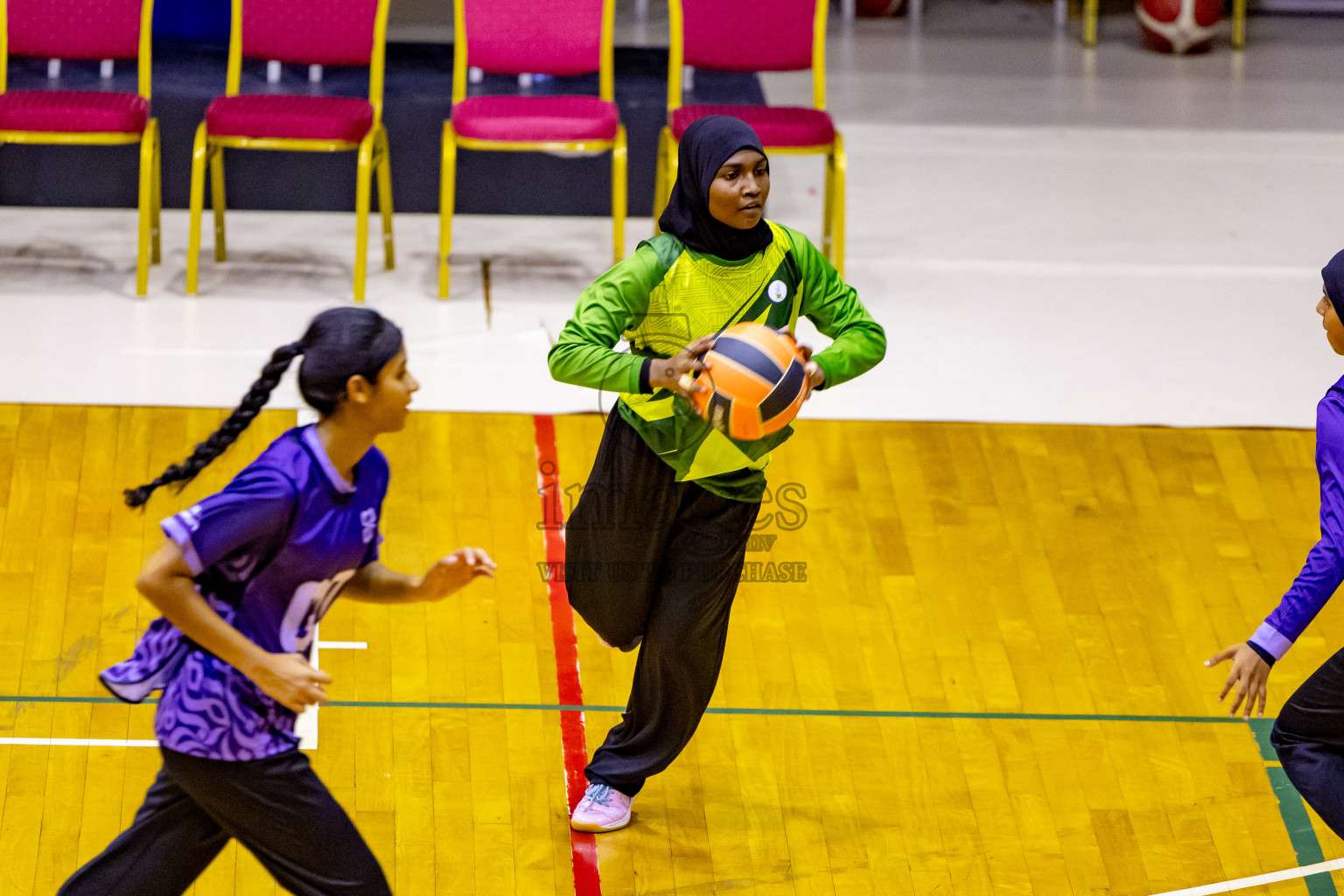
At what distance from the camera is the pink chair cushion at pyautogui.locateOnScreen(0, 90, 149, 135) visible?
6199 millimetres

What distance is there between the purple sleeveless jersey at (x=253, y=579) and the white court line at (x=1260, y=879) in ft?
6.42

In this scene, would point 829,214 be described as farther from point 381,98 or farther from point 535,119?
point 381,98

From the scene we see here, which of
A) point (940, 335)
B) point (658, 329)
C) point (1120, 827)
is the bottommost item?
point (1120, 827)

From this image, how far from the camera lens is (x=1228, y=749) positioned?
3.98m

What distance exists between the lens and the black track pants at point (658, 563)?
3.38 m

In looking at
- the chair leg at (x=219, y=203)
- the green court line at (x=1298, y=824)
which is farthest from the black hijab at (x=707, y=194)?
the chair leg at (x=219, y=203)

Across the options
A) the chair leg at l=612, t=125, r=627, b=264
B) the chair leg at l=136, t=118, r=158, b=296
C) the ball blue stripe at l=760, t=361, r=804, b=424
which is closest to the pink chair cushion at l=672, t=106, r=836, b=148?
the chair leg at l=612, t=125, r=627, b=264

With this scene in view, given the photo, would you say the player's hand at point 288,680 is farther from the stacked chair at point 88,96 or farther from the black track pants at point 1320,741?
the stacked chair at point 88,96

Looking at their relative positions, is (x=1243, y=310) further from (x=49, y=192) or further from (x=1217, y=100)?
(x=49, y=192)

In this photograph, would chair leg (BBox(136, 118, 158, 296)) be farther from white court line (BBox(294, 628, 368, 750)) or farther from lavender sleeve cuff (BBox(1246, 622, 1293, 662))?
lavender sleeve cuff (BBox(1246, 622, 1293, 662))

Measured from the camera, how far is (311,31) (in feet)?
21.8

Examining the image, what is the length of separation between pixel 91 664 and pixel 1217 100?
270 inches

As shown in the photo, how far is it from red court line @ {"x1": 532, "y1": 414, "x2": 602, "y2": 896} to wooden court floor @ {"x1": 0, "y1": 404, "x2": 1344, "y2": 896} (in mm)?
30

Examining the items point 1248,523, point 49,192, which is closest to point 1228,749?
point 1248,523
